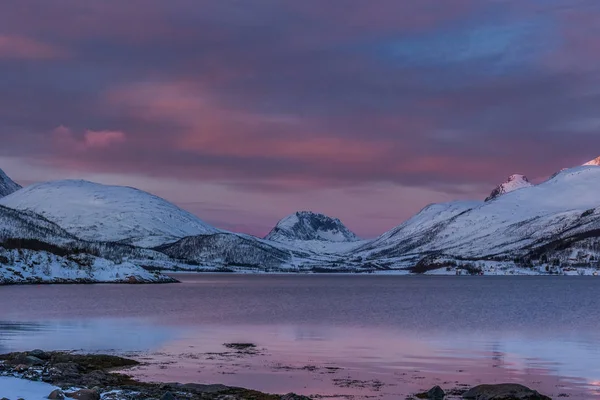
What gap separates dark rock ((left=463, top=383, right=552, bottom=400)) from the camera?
3822 cm

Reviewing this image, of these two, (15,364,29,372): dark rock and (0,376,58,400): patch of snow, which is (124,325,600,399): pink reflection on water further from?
(0,376,58,400): patch of snow

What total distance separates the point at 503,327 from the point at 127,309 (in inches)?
2537

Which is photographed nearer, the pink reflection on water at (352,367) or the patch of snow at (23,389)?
the patch of snow at (23,389)

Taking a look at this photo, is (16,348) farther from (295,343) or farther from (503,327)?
(503,327)

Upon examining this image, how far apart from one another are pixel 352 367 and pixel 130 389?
19210 mm

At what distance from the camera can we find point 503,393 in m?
38.6

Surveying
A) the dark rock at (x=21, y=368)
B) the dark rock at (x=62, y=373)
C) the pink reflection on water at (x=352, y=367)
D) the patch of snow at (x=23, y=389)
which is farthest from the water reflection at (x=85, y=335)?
the patch of snow at (x=23, y=389)

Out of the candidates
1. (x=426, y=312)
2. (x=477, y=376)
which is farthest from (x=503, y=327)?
(x=477, y=376)

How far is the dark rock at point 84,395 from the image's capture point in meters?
31.9

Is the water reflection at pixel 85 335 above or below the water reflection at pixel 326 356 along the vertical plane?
below

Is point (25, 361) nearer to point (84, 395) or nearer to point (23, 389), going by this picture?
point (23, 389)

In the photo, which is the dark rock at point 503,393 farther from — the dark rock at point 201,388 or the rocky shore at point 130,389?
the dark rock at point 201,388

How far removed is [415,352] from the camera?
63.3 metres

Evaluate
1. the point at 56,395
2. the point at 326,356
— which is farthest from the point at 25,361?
the point at 326,356
